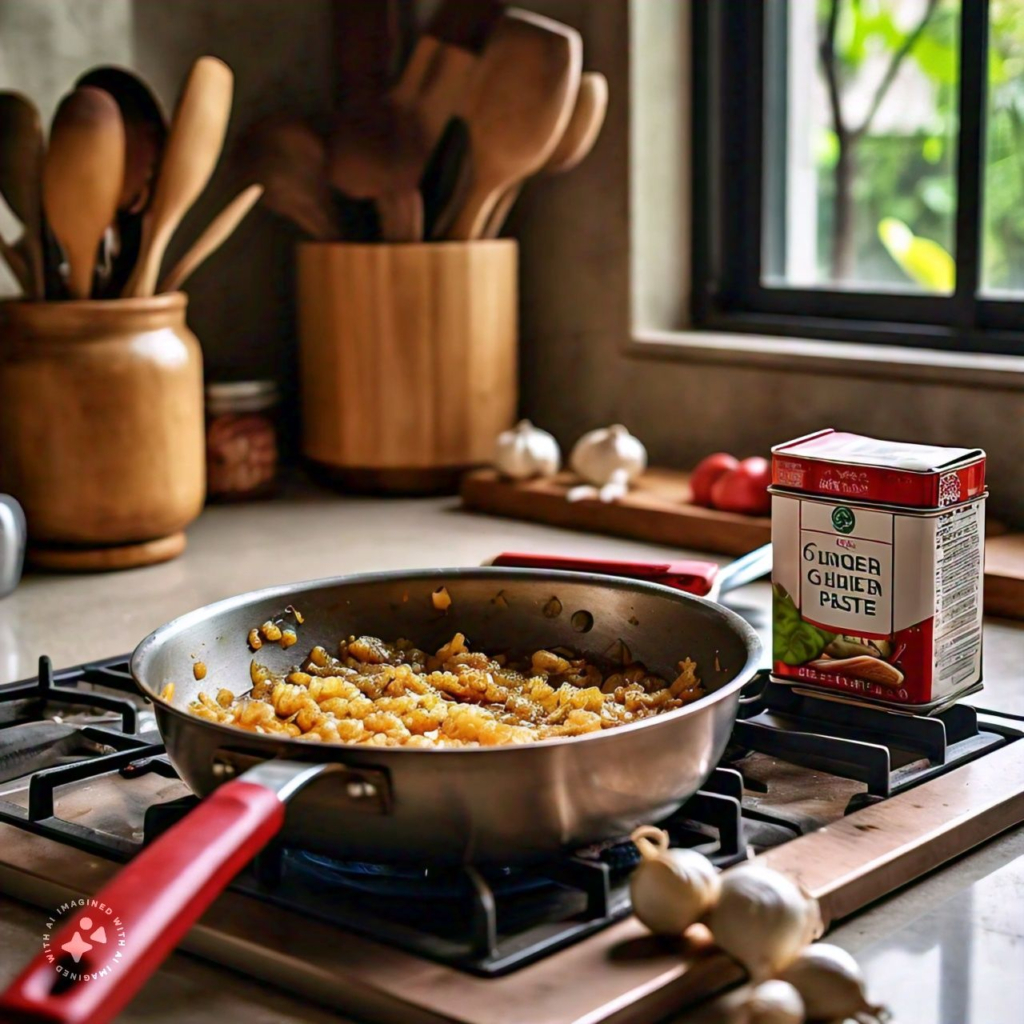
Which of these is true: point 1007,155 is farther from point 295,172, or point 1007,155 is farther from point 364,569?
point 364,569

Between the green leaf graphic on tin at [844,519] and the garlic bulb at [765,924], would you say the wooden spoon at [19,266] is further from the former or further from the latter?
the garlic bulb at [765,924]

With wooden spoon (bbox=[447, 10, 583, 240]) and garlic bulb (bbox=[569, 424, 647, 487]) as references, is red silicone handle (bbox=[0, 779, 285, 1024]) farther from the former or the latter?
wooden spoon (bbox=[447, 10, 583, 240])

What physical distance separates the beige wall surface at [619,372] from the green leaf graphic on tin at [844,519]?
642 millimetres

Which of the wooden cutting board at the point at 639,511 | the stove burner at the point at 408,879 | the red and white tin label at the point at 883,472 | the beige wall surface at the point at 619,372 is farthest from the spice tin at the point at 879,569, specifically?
the beige wall surface at the point at 619,372

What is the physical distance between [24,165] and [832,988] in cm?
107

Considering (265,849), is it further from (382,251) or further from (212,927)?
(382,251)

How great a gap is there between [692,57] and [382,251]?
0.43 metres

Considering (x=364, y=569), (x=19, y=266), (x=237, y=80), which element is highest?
(x=237, y=80)

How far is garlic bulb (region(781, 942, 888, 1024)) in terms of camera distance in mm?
541

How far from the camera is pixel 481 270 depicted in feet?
5.42

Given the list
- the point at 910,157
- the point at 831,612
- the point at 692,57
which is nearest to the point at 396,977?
the point at 831,612

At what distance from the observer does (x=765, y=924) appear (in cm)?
57

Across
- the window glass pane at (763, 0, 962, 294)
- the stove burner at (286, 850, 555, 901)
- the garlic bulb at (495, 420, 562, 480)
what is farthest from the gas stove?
the window glass pane at (763, 0, 962, 294)

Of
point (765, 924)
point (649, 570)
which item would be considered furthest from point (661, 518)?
point (765, 924)
